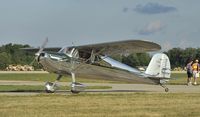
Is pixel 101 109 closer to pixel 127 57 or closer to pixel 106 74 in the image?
pixel 106 74

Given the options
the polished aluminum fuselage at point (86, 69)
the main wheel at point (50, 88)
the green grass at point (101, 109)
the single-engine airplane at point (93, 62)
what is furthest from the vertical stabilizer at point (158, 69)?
the green grass at point (101, 109)

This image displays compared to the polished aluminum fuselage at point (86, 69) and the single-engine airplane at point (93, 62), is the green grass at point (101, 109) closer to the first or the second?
the single-engine airplane at point (93, 62)

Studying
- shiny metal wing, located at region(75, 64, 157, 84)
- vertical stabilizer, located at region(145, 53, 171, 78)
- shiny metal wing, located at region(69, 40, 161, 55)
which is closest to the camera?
shiny metal wing, located at region(69, 40, 161, 55)

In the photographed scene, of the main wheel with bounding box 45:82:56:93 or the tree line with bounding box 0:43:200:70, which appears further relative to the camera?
the tree line with bounding box 0:43:200:70

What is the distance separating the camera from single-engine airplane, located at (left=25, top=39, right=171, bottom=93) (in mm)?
22825

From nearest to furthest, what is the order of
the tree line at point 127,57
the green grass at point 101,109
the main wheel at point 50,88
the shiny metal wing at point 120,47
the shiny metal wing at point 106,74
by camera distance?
the green grass at point 101,109
the main wheel at point 50,88
the shiny metal wing at point 120,47
the shiny metal wing at point 106,74
the tree line at point 127,57

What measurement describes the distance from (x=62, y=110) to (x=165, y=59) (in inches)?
567

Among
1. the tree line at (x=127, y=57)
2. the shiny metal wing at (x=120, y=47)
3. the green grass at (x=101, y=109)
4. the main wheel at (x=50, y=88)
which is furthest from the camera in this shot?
the tree line at (x=127, y=57)

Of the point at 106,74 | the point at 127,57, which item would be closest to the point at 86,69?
the point at 106,74

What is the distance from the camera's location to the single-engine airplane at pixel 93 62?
74.9 feet

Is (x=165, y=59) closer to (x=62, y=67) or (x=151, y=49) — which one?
(x=151, y=49)

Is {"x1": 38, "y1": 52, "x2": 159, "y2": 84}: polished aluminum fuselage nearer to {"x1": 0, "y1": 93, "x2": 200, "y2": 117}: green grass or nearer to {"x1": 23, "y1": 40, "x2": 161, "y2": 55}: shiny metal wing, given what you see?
{"x1": 23, "y1": 40, "x2": 161, "y2": 55}: shiny metal wing

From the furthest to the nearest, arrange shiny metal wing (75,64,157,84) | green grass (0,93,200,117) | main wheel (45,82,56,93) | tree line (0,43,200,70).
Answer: tree line (0,43,200,70), shiny metal wing (75,64,157,84), main wheel (45,82,56,93), green grass (0,93,200,117)

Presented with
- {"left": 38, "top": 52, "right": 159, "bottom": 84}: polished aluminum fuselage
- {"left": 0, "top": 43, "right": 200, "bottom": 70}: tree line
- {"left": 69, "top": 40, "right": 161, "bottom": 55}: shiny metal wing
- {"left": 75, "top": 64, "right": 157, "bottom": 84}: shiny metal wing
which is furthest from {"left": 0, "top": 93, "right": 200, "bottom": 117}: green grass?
{"left": 0, "top": 43, "right": 200, "bottom": 70}: tree line
